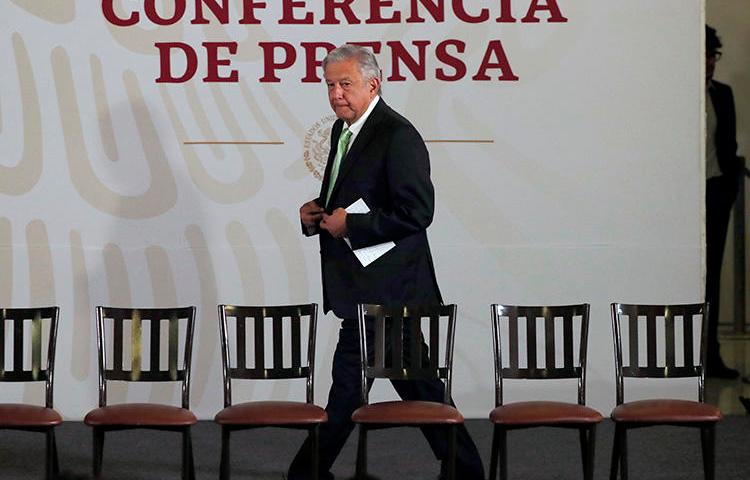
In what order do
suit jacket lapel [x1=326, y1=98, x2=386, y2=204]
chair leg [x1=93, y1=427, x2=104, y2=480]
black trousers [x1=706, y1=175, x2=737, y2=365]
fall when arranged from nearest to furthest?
1. chair leg [x1=93, y1=427, x2=104, y2=480]
2. suit jacket lapel [x1=326, y1=98, x2=386, y2=204]
3. black trousers [x1=706, y1=175, x2=737, y2=365]

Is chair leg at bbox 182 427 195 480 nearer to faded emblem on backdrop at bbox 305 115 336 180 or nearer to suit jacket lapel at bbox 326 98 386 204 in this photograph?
suit jacket lapel at bbox 326 98 386 204

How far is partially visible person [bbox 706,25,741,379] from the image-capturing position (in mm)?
7645

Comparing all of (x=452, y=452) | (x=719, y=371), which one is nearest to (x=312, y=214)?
(x=452, y=452)

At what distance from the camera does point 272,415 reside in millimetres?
4633

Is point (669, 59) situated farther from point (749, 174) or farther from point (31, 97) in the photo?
point (31, 97)

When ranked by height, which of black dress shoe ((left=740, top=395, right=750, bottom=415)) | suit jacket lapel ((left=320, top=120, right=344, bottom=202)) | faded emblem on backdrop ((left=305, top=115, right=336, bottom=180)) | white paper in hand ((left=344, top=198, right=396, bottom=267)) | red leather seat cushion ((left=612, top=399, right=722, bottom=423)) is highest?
faded emblem on backdrop ((left=305, top=115, right=336, bottom=180))

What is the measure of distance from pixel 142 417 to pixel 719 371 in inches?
162

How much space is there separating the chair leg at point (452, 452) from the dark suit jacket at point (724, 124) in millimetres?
3828

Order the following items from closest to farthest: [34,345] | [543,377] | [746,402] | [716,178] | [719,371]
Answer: [543,377] → [34,345] → [746,402] → [719,371] → [716,178]

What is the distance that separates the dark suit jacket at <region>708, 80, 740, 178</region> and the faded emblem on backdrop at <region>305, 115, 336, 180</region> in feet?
8.47

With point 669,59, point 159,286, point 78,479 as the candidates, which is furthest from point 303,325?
point 669,59

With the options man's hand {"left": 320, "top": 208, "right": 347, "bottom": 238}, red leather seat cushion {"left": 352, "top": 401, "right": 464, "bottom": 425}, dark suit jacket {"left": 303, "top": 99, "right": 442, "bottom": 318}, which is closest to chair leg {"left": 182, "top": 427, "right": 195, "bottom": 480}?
red leather seat cushion {"left": 352, "top": 401, "right": 464, "bottom": 425}

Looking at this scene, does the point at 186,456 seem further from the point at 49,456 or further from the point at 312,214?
the point at 312,214

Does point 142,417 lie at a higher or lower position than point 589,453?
higher
